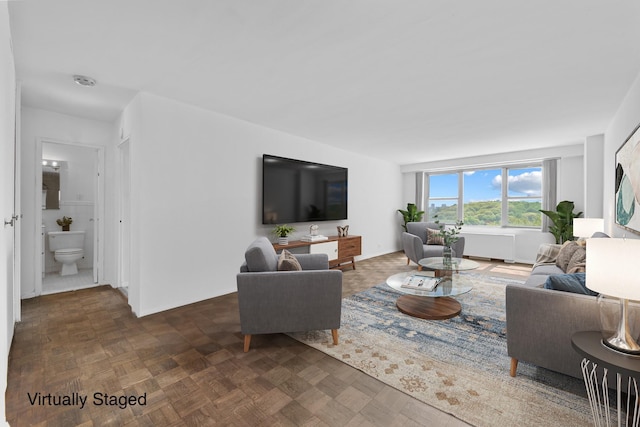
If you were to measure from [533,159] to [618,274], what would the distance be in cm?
525

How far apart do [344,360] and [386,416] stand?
0.59m

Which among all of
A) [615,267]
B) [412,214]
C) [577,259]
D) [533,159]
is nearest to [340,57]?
[615,267]

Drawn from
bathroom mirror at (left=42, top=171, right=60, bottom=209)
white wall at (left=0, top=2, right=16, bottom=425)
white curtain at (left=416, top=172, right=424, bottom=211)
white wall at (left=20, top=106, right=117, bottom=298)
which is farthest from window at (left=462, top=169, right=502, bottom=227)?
bathroom mirror at (left=42, top=171, right=60, bottom=209)

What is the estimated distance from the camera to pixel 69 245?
189 inches

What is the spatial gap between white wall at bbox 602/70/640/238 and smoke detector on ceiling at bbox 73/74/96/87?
491cm

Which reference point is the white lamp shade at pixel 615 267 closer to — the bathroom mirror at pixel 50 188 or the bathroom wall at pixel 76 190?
the bathroom wall at pixel 76 190

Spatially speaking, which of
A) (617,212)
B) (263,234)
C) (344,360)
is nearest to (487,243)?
(617,212)

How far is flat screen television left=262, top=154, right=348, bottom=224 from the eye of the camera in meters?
4.16

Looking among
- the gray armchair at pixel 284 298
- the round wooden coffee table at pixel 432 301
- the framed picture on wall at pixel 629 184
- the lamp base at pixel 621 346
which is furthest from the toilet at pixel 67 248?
the framed picture on wall at pixel 629 184

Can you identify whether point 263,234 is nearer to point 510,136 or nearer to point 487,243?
point 510,136

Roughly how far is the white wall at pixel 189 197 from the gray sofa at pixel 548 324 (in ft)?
10.1

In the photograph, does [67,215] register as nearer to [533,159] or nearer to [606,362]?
[606,362]

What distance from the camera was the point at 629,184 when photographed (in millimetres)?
2600

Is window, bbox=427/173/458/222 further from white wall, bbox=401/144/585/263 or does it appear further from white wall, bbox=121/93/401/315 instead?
white wall, bbox=121/93/401/315
